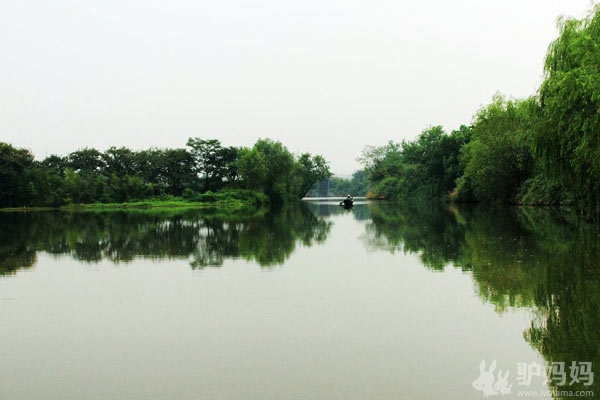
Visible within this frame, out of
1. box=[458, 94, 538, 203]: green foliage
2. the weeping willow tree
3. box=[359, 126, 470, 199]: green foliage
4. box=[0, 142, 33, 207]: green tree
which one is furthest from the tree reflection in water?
box=[0, 142, 33, 207]: green tree

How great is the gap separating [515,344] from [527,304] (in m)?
2.28

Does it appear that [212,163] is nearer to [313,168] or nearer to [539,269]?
[313,168]

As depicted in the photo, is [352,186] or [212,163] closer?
[212,163]

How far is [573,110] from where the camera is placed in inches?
658

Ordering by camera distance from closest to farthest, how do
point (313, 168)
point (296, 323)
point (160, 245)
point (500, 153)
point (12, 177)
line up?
1. point (296, 323)
2. point (160, 245)
3. point (500, 153)
4. point (12, 177)
5. point (313, 168)

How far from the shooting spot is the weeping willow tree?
16.0 meters

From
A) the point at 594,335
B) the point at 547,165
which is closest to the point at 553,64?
the point at 547,165

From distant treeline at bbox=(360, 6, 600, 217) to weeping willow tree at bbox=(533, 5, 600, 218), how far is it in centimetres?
3

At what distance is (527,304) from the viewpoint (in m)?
8.97

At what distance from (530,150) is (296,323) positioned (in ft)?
52.5

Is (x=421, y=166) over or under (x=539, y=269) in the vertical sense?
over

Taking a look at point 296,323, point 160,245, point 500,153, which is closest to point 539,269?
point 296,323

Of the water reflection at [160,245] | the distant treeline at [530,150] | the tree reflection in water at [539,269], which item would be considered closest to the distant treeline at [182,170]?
the distant treeline at [530,150]

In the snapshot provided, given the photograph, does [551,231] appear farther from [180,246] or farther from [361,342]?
[361,342]
